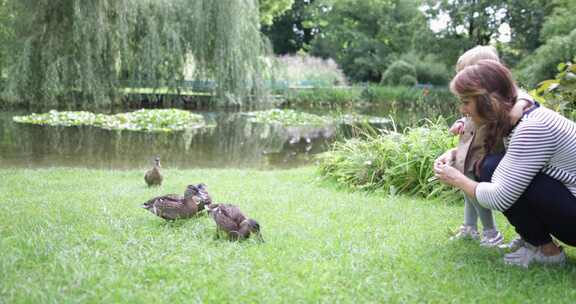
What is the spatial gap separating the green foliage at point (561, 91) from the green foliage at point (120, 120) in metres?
9.74

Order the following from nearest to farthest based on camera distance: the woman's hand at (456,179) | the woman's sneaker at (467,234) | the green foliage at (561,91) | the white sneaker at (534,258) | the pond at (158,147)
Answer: the woman's hand at (456,179), the white sneaker at (534,258), the woman's sneaker at (467,234), the green foliage at (561,91), the pond at (158,147)

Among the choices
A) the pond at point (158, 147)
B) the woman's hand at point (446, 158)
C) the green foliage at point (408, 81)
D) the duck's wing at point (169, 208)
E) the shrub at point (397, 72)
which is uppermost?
the shrub at point (397, 72)

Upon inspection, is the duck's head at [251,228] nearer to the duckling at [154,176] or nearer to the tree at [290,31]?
the duckling at [154,176]

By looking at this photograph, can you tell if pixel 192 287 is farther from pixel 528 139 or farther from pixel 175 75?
pixel 175 75

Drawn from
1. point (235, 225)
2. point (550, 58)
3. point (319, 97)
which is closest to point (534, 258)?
point (235, 225)

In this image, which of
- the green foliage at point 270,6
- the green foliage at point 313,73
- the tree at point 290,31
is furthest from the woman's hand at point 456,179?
the tree at point 290,31

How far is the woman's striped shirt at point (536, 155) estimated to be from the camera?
2.84m

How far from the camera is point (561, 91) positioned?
566 cm

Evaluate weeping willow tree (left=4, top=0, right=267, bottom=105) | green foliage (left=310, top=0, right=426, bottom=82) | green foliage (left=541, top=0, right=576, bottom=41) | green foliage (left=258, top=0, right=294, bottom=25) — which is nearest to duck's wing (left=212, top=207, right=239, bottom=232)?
weeping willow tree (left=4, top=0, right=267, bottom=105)

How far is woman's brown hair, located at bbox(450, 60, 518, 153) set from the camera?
2.91 m

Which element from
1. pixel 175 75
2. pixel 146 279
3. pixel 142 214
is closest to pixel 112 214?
pixel 142 214

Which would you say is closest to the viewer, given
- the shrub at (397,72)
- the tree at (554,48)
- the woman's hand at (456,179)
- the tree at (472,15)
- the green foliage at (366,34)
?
the woman's hand at (456,179)

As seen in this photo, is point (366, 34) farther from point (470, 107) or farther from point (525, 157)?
point (525, 157)

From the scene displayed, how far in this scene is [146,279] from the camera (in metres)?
2.85
